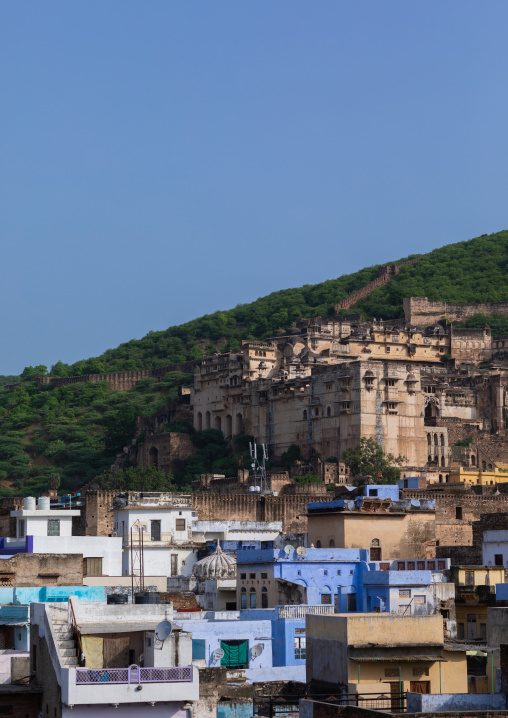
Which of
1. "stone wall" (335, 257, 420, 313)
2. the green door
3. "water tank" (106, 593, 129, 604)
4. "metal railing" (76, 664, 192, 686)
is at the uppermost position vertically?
"stone wall" (335, 257, 420, 313)

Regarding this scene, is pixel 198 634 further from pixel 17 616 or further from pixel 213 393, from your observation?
pixel 213 393

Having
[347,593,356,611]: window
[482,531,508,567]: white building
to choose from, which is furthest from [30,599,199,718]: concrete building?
[482,531,508,567]: white building

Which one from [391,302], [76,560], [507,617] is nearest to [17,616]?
[76,560]

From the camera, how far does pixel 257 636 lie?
28.3 meters

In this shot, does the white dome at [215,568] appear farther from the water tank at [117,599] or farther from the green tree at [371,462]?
the green tree at [371,462]

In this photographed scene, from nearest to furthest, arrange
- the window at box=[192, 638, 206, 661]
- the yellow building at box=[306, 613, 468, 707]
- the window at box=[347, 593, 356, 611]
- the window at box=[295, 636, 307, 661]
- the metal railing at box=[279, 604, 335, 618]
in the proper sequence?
the yellow building at box=[306, 613, 468, 707] → the window at box=[192, 638, 206, 661] → the window at box=[295, 636, 307, 661] → the metal railing at box=[279, 604, 335, 618] → the window at box=[347, 593, 356, 611]

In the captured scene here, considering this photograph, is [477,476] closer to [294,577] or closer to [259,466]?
[259,466]

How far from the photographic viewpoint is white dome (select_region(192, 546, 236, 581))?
3809cm

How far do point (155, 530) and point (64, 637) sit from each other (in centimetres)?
2808

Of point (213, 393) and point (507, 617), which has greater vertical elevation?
point (213, 393)

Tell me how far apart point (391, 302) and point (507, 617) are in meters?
105

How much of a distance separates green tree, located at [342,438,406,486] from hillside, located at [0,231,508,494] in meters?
10.4

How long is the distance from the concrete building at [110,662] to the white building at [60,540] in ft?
53.6

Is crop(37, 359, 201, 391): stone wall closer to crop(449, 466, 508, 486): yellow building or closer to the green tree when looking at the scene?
the green tree
